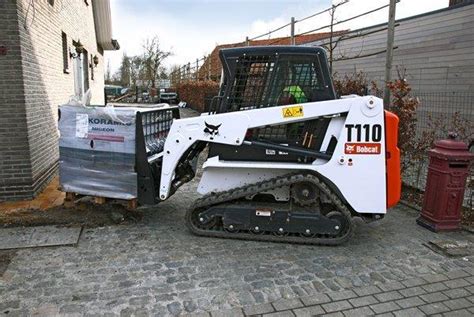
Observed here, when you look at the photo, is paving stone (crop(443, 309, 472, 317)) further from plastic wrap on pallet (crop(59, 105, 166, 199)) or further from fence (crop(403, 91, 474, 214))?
plastic wrap on pallet (crop(59, 105, 166, 199))

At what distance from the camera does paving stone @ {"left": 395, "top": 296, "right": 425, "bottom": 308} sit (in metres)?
3.36

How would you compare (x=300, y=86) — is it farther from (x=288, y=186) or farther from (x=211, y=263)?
(x=211, y=263)

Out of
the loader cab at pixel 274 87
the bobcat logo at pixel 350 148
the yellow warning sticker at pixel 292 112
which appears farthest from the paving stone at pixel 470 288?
the yellow warning sticker at pixel 292 112

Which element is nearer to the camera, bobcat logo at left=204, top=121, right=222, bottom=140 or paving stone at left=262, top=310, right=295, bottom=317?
paving stone at left=262, top=310, right=295, bottom=317

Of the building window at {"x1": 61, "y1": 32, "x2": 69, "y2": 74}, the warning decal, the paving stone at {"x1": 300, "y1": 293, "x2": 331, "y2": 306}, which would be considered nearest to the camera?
the paving stone at {"x1": 300, "y1": 293, "x2": 331, "y2": 306}

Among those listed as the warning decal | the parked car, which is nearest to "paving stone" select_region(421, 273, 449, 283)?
the warning decal

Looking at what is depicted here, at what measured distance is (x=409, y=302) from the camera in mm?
3404

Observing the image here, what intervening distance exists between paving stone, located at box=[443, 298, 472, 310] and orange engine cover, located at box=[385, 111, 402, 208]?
1.36m

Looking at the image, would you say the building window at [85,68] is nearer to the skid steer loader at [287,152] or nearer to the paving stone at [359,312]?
the skid steer loader at [287,152]

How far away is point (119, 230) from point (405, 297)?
3323 mm

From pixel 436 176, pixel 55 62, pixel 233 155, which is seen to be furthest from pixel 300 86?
pixel 55 62

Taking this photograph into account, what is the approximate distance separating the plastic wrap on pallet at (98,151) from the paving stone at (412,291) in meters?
3.28

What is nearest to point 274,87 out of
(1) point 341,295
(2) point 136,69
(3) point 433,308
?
(1) point 341,295

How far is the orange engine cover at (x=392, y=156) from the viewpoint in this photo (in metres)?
4.45
